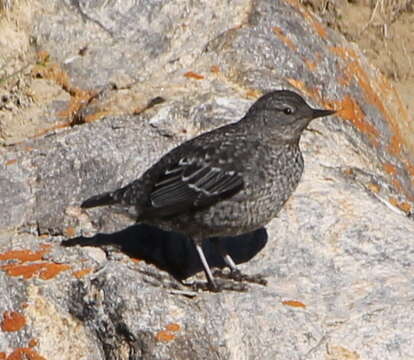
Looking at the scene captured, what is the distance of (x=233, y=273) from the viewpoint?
20.5 feet

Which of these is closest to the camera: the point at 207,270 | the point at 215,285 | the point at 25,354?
the point at 25,354

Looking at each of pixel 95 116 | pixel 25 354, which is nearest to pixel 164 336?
pixel 25 354

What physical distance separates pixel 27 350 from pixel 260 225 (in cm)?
159

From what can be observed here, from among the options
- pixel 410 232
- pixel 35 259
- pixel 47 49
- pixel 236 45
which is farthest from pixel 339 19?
pixel 35 259

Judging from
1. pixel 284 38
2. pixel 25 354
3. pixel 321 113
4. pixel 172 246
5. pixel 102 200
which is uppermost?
pixel 284 38

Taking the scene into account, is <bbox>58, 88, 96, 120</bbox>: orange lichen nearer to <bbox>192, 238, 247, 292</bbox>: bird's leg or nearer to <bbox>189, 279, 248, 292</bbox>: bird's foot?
<bbox>192, 238, 247, 292</bbox>: bird's leg

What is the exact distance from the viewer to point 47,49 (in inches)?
320

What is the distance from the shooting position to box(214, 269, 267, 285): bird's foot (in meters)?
6.09

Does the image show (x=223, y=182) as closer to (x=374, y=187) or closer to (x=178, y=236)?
(x=178, y=236)

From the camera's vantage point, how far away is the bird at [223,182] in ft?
20.7

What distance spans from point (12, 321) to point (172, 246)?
1.40m

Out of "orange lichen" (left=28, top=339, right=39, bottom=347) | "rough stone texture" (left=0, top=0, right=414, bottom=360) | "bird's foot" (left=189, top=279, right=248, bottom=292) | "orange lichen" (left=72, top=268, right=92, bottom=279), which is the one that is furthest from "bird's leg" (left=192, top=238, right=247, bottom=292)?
"orange lichen" (left=28, top=339, right=39, bottom=347)

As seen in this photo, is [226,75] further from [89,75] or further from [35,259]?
[35,259]

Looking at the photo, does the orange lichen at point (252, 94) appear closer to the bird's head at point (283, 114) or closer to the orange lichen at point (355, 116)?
the orange lichen at point (355, 116)
